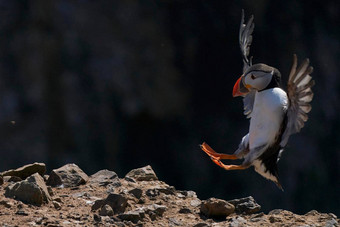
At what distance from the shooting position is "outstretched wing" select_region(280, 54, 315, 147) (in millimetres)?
6723

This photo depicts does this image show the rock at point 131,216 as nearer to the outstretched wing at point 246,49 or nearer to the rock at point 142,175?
the rock at point 142,175

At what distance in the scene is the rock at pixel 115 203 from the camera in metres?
6.14

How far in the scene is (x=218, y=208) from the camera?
636 cm

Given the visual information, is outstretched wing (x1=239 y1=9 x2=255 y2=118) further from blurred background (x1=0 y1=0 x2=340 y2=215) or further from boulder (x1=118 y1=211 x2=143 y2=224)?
blurred background (x1=0 y1=0 x2=340 y2=215)

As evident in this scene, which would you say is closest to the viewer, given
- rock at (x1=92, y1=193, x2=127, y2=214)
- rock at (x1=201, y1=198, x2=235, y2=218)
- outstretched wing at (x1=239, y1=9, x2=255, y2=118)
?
rock at (x1=92, y1=193, x2=127, y2=214)

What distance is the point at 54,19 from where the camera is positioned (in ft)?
72.0

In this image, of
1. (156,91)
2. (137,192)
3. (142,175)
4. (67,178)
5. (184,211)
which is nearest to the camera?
(184,211)

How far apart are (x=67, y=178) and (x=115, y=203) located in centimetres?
116

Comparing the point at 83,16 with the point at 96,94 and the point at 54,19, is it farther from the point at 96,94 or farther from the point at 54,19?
the point at 96,94

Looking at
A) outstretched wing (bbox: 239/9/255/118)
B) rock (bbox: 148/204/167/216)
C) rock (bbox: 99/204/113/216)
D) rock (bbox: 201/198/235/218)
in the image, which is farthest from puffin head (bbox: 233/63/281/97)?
rock (bbox: 99/204/113/216)

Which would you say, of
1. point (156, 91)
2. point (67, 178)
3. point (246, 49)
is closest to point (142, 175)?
point (67, 178)

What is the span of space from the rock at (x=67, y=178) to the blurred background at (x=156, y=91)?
Answer: 1326 centimetres

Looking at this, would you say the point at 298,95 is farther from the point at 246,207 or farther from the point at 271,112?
the point at 246,207

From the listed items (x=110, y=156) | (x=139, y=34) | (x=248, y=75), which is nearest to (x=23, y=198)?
(x=248, y=75)
